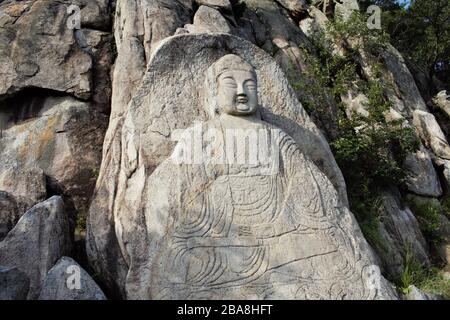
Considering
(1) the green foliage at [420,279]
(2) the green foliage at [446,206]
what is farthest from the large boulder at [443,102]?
(1) the green foliage at [420,279]

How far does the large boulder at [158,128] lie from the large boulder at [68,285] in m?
0.63

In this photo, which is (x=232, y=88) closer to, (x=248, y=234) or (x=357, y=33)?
(x=248, y=234)

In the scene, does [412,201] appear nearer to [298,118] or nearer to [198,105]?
[298,118]

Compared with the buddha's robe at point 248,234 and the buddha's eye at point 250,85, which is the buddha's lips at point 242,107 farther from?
the buddha's robe at point 248,234

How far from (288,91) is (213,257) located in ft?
10.4

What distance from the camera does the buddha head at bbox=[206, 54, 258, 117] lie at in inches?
264

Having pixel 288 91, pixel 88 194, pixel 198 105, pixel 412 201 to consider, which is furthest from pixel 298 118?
pixel 412 201

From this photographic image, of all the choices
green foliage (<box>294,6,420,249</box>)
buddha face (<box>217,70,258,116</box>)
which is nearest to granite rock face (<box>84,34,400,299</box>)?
buddha face (<box>217,70,258,116</box>)

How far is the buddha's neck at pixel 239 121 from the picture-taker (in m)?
6.64

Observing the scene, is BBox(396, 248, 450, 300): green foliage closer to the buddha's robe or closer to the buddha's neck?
the buddha's robe

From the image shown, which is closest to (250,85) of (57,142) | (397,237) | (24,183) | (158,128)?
(158,128)

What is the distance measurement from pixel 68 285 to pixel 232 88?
3.10 metres
